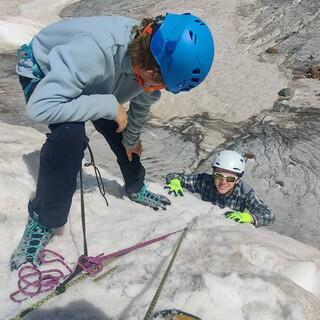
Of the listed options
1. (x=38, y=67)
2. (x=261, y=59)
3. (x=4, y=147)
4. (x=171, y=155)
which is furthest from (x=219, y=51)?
(x=38, y=67)

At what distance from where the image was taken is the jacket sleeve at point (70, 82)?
307 cm

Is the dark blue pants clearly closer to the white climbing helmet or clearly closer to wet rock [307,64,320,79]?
the white climbing helmet

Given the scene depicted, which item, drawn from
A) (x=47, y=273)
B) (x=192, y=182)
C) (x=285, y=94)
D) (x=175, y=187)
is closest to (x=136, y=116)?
(x=175, y=187)

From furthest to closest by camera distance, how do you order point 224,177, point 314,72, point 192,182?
point 314,72 < point 192,182 < point 224,177

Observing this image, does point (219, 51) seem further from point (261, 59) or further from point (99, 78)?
point (99, 78)

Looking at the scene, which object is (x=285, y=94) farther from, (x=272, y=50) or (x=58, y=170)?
(x=58, y=170)

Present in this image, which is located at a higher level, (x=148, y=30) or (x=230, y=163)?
(x=148, y=30)

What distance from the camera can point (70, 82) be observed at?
309 centimetres

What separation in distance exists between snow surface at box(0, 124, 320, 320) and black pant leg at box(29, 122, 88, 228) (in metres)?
0.34

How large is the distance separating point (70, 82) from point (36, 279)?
1238 mm

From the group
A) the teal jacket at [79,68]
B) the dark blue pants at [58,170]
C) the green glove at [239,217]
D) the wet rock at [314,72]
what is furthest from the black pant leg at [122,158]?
the wet rock at [314,72]

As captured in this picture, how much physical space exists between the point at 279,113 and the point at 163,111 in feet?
5.53

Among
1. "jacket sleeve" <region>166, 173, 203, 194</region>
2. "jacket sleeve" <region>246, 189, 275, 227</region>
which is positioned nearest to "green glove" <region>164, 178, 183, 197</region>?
"jacket sleeve" <region>166, 173, 203, 194</region>

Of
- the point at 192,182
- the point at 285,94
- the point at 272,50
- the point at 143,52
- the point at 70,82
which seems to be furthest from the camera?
the point at 272,50
